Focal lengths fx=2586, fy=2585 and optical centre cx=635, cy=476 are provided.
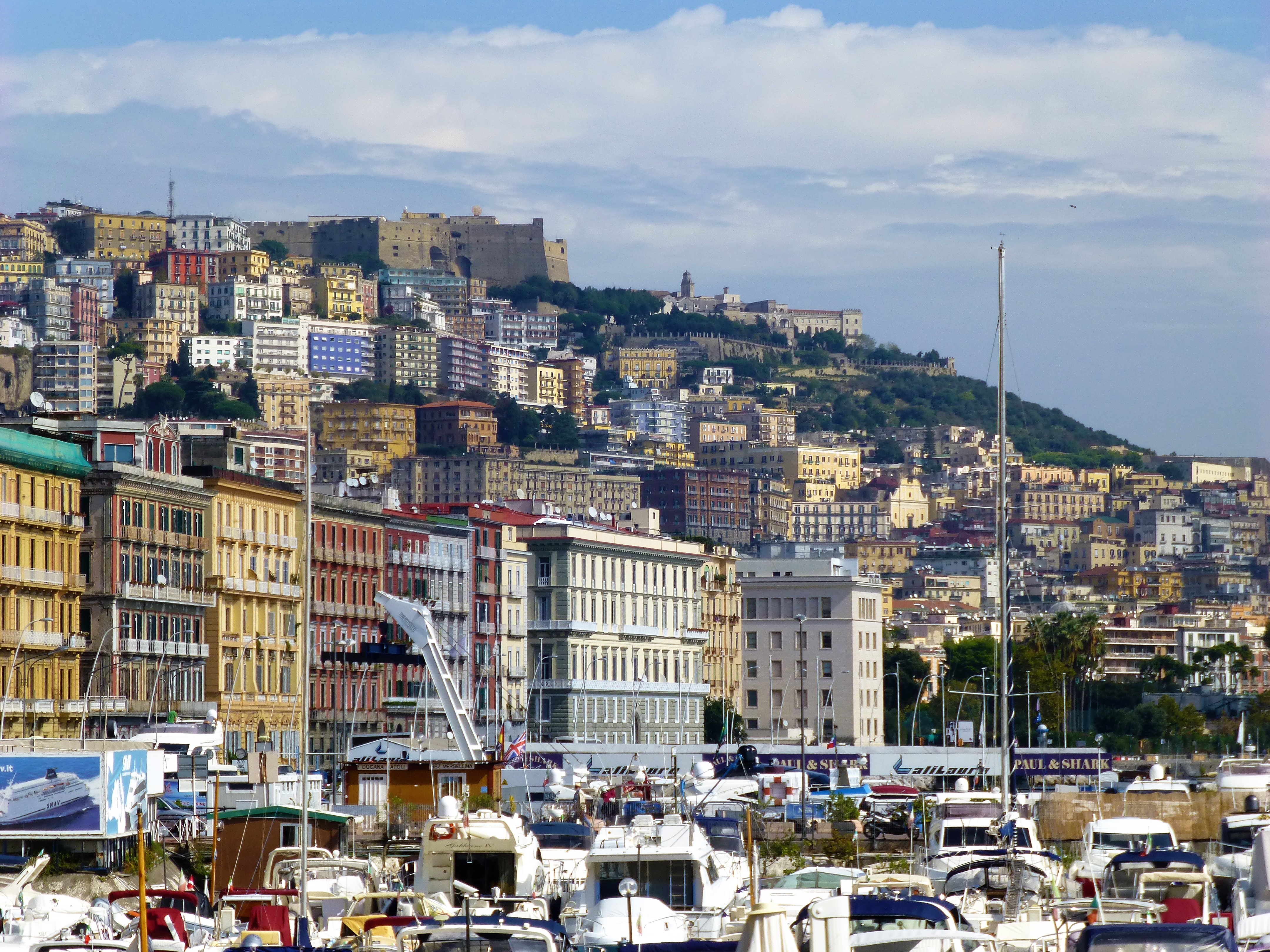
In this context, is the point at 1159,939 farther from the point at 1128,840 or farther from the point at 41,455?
the point at 41,455

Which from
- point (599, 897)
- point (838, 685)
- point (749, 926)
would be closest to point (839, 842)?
point (599, 897)

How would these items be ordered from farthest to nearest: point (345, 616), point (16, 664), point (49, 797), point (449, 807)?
point (345, 616)
point (16, 664)
point (49, 797)
point (449, 807)

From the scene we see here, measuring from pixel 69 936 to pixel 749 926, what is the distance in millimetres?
11323

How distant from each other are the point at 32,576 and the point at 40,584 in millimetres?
547

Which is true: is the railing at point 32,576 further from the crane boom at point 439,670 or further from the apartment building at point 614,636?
the apartment building at point 614,636

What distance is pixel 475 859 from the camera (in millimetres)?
39031

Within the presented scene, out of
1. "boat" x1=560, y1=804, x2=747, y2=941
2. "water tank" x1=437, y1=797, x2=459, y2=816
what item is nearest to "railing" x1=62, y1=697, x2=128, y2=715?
"water tank" x1=437, y1=797, x2=459, y2=816

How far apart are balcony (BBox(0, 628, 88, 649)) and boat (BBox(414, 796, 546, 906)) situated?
4528cm

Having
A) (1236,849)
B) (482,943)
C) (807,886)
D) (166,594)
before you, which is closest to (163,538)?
(166,594)

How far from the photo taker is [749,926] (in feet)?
74.6

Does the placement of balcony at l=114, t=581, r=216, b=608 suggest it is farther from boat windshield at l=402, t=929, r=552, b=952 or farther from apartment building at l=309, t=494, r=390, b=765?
boat windshield at l=402, t=929, r=552, b=952

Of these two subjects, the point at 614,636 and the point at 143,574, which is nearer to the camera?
the point at 143,574

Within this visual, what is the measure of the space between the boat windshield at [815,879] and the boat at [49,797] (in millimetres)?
18407

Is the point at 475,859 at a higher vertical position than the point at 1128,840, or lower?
higher
